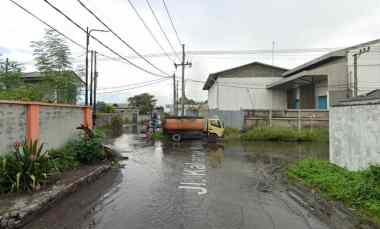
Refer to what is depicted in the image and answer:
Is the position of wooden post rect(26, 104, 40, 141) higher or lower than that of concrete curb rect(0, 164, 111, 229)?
higher

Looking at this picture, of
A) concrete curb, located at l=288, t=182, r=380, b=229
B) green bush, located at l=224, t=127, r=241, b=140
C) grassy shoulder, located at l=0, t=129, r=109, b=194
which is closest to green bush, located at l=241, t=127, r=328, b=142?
green bush, located at l=224, t=127, r=241, b=140

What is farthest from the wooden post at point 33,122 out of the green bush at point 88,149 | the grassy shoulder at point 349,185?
the grassy shoulder at point 349,185

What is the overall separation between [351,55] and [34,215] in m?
23.7

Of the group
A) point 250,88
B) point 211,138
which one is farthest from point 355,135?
point 250,88

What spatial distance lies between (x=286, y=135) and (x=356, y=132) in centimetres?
1241

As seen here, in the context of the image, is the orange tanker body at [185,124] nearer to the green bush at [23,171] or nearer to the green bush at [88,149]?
the green bush at [88,149]

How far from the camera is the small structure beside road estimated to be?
5.91 meters

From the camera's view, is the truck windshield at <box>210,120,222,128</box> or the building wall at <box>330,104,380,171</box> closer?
the building wall at <box>330,104,380,171</box>

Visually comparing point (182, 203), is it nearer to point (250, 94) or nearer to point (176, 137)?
point (176, 137)

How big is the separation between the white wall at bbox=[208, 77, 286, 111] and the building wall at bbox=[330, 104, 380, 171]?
2205cm

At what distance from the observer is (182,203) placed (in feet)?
17.5

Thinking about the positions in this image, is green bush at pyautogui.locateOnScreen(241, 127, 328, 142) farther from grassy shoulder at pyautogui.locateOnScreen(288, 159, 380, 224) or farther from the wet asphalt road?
grassy shoulder at pyautogui.locateOnScreen(288, 159, 380, 224)

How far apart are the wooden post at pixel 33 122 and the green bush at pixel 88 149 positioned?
5.37 feet

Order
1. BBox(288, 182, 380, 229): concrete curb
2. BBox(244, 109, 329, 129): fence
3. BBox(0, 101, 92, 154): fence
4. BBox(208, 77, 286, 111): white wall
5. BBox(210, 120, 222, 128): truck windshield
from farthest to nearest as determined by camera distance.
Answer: BBox(208, 77, 286, 111): white wall → BBox(244, 109, 329, 129): fence → BBox(210, 120, 222, 128): truck windshield → BBox(0, 101, 92, 154): fence → BBox(288, 182, 380, 229): concrete curb
